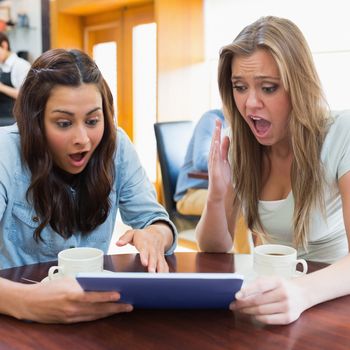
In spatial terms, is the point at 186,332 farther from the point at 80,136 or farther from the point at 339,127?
the point at 339,127

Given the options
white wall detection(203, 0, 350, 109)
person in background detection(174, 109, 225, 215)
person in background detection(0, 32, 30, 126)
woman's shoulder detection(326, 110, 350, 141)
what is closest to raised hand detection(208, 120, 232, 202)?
woman's shoulder detection(326, 110, 350, 141)

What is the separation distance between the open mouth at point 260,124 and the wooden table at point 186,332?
1.74 ft

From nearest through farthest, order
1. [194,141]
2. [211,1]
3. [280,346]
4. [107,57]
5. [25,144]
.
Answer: [280,346], [25,144], [194,141], [211,1], [107,57]

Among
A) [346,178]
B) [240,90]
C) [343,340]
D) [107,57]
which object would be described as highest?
[107,57]

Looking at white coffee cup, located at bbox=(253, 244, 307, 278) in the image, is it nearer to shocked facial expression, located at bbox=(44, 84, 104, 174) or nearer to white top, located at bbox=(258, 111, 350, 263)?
white top, located at bbox=(258, 111, 350, 263)

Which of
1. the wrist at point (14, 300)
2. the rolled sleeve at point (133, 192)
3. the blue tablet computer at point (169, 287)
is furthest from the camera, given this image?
the rolled sleeve at point (133, 192)

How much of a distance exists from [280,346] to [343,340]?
107 millimetres

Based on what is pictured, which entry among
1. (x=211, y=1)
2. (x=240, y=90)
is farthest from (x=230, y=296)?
(x=211, y=1)

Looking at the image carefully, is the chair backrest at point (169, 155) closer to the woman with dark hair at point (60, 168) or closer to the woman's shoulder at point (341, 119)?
the woman with dark hair at point (60, 168)

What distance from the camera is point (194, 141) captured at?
9.53 feet

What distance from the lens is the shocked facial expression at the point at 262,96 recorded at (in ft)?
4.13

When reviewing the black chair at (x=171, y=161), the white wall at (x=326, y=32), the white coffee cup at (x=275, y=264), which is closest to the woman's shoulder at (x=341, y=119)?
the white coffee cup at (x=275, y=264)

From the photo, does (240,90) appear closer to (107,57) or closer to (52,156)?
(52,156)

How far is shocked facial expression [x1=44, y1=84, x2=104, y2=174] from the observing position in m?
1.22
